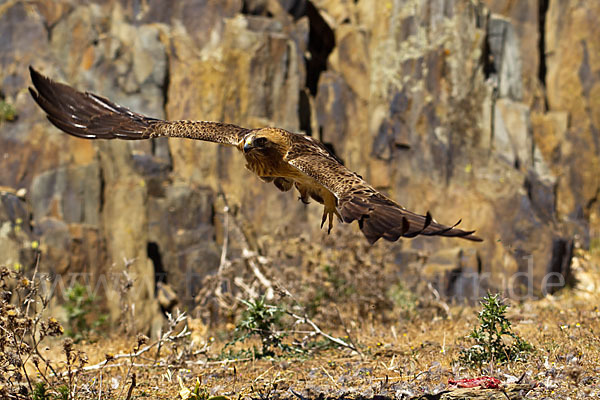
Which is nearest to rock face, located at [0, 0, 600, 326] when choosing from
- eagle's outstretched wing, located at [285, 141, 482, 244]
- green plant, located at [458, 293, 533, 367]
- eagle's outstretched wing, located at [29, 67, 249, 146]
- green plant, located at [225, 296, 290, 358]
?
green plant, located at [225, 296, 290, 358]

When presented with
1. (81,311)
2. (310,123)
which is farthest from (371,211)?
(310,123)

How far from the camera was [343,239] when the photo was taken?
1120cm

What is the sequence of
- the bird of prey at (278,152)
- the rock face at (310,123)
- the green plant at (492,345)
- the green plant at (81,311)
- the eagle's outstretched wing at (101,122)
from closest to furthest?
the bird of prey at (278,152), the green plant at (492,345), the eagle's outstretched wing at (101,122), the green plant at (81,311), the rock face at (310,123)

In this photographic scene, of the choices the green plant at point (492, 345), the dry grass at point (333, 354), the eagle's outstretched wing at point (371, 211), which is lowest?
the dry grass at point (333, 354)

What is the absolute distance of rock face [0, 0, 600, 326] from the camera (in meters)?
13.9

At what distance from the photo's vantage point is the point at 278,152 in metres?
6.12

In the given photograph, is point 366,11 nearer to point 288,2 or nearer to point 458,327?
point 288,2

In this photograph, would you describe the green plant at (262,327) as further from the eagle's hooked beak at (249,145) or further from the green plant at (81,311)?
the green plant at (81,311)

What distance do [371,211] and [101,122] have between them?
12.4 feet

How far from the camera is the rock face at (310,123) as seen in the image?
547 inches

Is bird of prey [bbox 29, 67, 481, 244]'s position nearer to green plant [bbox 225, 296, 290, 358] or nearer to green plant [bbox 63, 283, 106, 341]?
green plant [bbox 225, 296, 290, 358]

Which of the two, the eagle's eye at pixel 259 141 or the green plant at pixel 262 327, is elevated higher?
the eagle's eye at pixel 259 141

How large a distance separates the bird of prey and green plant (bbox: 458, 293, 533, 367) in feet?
3.23

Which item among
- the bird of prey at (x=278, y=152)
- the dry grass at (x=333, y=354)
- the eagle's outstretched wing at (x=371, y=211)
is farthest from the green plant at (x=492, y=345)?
the eagle's outstretched wing at (x=371, y=211)
